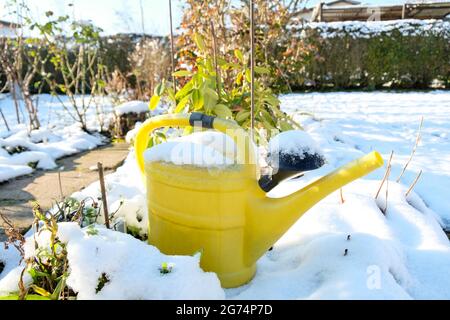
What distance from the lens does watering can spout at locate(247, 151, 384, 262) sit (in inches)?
31.6

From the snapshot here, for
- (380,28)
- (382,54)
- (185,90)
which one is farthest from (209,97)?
(380,28)

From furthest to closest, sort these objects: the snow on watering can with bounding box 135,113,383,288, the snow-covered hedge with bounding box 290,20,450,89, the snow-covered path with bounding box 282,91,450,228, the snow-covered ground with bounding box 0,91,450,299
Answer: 1. the snow-covered hedge with bounding box 290,20,450,89
2. the snow-covered path with bounding box 282,91,450,228
3. the snow on watering can with bounding box 135,113,383,288
4. the snow-covered ground with bounding box 0,91,450,299

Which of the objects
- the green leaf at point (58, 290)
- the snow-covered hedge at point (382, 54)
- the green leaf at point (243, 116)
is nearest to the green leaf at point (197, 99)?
the green leaf at point (243, 116)

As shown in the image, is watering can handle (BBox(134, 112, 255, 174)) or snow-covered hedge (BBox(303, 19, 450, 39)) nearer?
watering can handle (BBox(134, 112, 255, 174))

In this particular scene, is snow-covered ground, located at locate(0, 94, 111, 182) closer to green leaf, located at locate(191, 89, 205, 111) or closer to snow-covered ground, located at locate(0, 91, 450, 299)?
snow-covered ground, located at locate(0, 91, 450, 299)

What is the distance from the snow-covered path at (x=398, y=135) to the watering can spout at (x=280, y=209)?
2.86 feet

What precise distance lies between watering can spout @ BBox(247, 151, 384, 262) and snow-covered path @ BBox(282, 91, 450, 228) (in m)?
0.87

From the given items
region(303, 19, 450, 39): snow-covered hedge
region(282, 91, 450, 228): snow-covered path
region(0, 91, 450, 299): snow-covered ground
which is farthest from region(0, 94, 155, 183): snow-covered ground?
region(303, 19, 450, 39): snow-covered hedge

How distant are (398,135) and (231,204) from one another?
272 centimetres

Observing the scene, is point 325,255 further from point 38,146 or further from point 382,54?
point 382,54

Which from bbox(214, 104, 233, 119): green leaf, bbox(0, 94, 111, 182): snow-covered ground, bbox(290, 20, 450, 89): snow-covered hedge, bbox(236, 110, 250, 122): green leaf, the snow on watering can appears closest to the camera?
the snow on watering can

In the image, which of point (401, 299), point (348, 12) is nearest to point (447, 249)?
point (401, 299)

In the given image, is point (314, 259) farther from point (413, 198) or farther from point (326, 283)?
point (413, 198)

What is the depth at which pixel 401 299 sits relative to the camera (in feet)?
2.37
